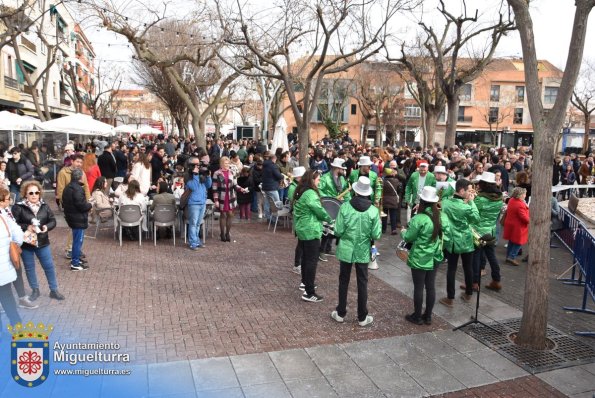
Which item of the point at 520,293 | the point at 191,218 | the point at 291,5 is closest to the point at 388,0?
the point at 291,5

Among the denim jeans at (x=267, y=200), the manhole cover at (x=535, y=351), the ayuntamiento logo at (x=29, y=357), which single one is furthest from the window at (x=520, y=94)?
the ayuntamiento logo at (x=29, y=357)

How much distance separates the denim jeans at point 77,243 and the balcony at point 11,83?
24435 millimetres

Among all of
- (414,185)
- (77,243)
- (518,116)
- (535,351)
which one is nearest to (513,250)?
(414,185)

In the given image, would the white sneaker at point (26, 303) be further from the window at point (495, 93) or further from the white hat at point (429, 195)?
the window at point (495, 93)

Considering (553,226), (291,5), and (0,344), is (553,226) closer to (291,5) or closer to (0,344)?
(291,5)

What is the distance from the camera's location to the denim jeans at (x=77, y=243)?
7.63 meters

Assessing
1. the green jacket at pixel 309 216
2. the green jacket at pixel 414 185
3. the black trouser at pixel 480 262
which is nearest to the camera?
the green jacket at pixel 309 216

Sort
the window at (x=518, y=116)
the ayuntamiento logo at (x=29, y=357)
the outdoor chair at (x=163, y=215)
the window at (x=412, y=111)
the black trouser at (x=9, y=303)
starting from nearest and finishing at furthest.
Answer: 1. the ayuntamiento logo at (x=29, y=357)
2. the black trouser at (x=9, y=303)
3. the outdoor chair at (x=163, y=215)
4. the window at (x=412, y=111)
5. the window at (x=518, y=116)

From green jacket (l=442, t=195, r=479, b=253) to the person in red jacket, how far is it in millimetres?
2289

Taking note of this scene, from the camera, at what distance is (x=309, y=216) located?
6.77m

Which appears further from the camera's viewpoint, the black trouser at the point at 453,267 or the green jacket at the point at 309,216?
the black trouser at the point at 453,267

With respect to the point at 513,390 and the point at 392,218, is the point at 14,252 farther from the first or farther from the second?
the point at 392,218

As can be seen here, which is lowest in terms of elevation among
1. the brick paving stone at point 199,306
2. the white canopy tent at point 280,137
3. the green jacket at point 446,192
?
the brick paving stone at point 199,306

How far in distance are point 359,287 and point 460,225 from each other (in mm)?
1855
